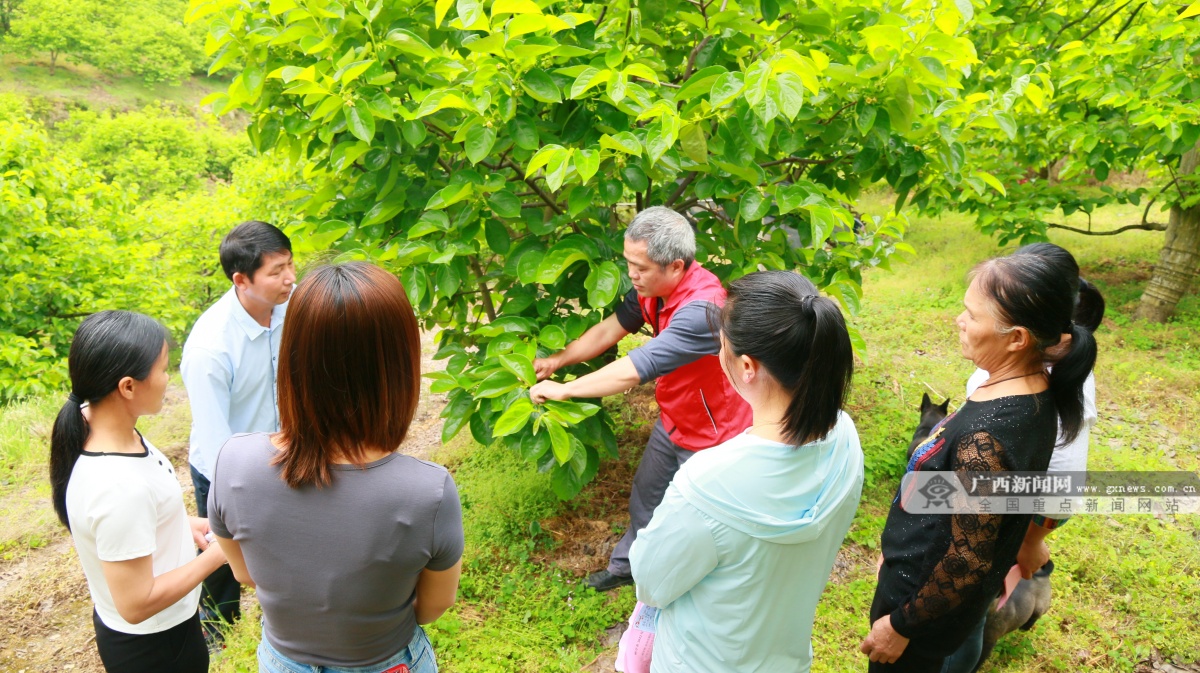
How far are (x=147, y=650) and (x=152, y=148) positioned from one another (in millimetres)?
32047

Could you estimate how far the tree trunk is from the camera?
6637mm

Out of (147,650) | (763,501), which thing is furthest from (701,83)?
(147,650)

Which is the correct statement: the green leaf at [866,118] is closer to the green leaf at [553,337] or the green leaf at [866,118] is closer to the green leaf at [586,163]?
the green leaf at [586,163]

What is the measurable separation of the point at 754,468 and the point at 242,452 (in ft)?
3.58

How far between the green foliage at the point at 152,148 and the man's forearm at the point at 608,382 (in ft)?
93.8

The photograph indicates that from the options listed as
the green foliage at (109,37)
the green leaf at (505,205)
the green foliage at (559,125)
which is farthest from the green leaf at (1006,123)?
the green foliage at (109,37)

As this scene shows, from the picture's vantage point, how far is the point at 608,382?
268cm

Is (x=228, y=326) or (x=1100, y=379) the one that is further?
(x=1100, y=379)

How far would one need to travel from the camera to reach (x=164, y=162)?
2584cm

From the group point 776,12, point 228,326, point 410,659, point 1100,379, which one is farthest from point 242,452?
point 1100,379

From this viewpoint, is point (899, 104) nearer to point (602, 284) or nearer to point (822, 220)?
point (822, 220)

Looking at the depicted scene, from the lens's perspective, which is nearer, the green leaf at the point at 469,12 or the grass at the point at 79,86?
the green leaf at the point at 469,12

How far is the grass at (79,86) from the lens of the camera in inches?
1417

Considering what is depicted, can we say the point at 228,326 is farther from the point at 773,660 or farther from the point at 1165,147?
the point at 1165,147
